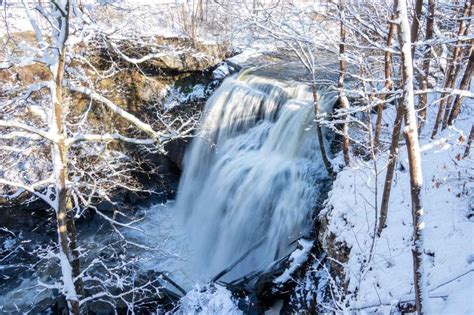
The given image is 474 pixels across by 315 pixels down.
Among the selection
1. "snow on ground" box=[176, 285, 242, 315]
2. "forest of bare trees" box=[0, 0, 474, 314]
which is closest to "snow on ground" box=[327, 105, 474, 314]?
"forest of bare trees" box=[0, 0, 474, 314]

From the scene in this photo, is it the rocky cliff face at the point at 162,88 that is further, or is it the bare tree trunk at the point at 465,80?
the rocky cliff face at the point at 162,88

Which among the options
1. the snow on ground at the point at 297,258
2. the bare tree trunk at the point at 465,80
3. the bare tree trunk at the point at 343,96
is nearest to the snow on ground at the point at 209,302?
the snow on ground at the point at 297,258

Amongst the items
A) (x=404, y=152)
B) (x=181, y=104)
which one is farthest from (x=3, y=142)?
(x=404, y=152)

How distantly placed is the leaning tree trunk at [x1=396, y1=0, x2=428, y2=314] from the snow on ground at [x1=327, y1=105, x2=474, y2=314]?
0.43 meters

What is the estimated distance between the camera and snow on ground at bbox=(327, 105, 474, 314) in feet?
12.8

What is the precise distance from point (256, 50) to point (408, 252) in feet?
36.5

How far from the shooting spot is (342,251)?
225 inches

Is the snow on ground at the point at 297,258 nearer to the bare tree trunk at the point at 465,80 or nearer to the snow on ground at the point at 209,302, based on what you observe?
the snow on ground at the point at 209,302

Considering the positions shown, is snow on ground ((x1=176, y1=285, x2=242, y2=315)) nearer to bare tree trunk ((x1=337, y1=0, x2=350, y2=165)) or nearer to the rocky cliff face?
bare tree trunk ((x1=337, y1=0, x2=350, y2=165))

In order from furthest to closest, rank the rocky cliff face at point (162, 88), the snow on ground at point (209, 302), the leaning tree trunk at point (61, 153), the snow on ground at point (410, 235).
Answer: the rocky cliff face at point (162, 88), the snow on ground at point (209, 302), the leaning tree trunk at point (61, 153), the snow on ground at point (410, 235)

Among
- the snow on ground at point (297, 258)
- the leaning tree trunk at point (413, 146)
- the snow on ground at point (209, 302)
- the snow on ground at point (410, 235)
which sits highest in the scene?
the leaning tree trunk at point (413, 146)

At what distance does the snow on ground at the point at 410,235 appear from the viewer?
3900mm

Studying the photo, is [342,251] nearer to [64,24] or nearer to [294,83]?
[64,24]

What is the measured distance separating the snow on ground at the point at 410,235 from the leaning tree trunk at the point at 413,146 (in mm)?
425
